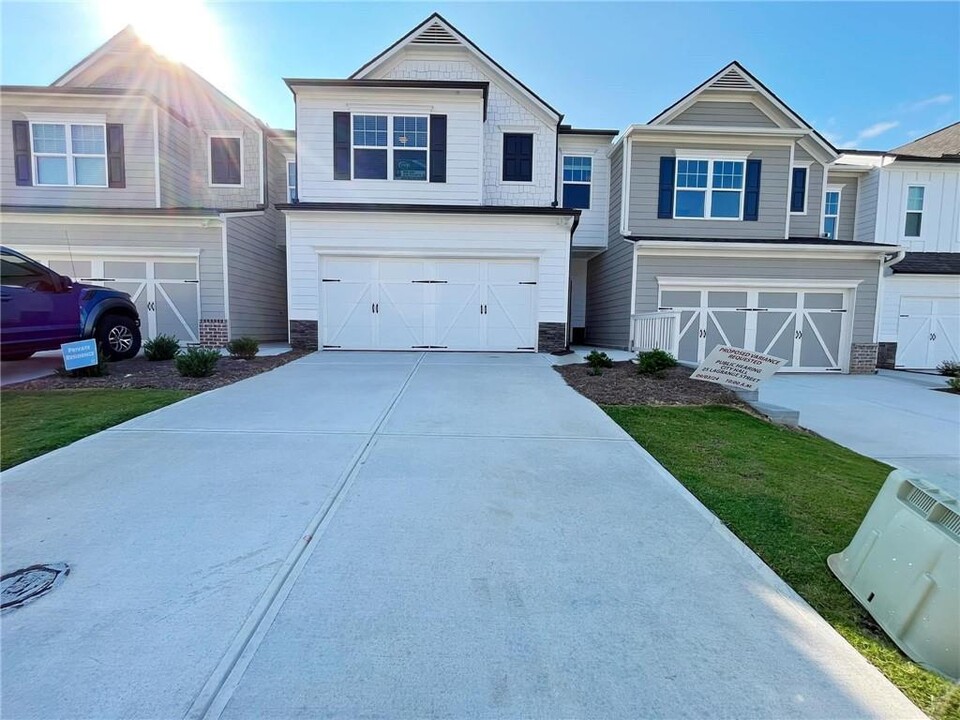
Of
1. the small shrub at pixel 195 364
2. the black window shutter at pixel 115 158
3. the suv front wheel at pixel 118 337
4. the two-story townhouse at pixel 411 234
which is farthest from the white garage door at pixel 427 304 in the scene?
the black window shutter at pixel 115 158

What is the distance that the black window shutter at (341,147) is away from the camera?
1186 cm

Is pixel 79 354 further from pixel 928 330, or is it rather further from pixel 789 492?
pixel 928 330

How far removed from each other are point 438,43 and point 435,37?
172mm

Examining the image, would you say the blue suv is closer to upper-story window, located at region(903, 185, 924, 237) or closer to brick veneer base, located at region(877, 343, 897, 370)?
brick veneer base, located at region(877, 343, 897, 370)

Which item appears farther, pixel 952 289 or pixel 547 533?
pixel 952 289

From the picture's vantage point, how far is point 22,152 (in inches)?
492

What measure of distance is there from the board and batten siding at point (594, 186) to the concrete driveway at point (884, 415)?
22.0ft

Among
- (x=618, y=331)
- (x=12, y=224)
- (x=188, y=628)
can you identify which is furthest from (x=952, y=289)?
(x=12, y=224)

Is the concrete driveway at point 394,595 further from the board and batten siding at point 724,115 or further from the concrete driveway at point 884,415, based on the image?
the board and batten siding at point 724,115

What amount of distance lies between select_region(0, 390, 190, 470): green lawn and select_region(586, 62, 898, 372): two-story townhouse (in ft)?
32.5

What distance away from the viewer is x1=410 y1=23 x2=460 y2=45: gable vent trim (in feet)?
42.3

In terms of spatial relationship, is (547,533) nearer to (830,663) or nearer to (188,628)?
(830,663)

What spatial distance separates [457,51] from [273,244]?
808 cm

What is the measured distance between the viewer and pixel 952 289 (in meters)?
13.4
